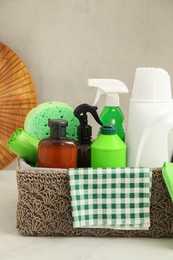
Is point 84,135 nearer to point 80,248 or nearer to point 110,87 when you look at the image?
point 110,87

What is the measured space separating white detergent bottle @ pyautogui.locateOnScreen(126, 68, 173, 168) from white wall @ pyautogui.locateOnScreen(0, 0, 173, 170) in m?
0.51

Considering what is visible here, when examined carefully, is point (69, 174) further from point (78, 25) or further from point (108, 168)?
point (78, 25)

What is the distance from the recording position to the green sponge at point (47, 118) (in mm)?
993

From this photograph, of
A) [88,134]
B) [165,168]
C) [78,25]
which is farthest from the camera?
[78,25]

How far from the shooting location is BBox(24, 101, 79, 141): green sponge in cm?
99

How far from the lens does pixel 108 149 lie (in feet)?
2.89

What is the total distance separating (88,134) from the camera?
0.96 metres

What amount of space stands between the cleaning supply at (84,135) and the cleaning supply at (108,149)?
2.5 inches

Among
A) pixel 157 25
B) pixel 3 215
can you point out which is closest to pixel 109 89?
pixel 3 215

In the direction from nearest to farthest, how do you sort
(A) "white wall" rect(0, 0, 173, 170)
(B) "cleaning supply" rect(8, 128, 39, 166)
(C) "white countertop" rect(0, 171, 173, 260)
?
(C) "white countertop" rect(0, 171, 173, 260)
(B) "cleaning supply" rect(8, 128, 39, 166)
(A) "white wall" rect(0, 0, 173, 170)

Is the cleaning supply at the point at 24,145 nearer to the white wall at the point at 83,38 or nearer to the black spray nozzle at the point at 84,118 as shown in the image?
the black spray nozzle at the point at 84,118

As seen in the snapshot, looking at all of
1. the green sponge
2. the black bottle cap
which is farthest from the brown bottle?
the green sponge

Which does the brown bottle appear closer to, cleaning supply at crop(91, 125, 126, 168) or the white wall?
cleaning supply at crop(91, 125, 126, 168)

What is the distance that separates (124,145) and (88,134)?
0.31 feet
